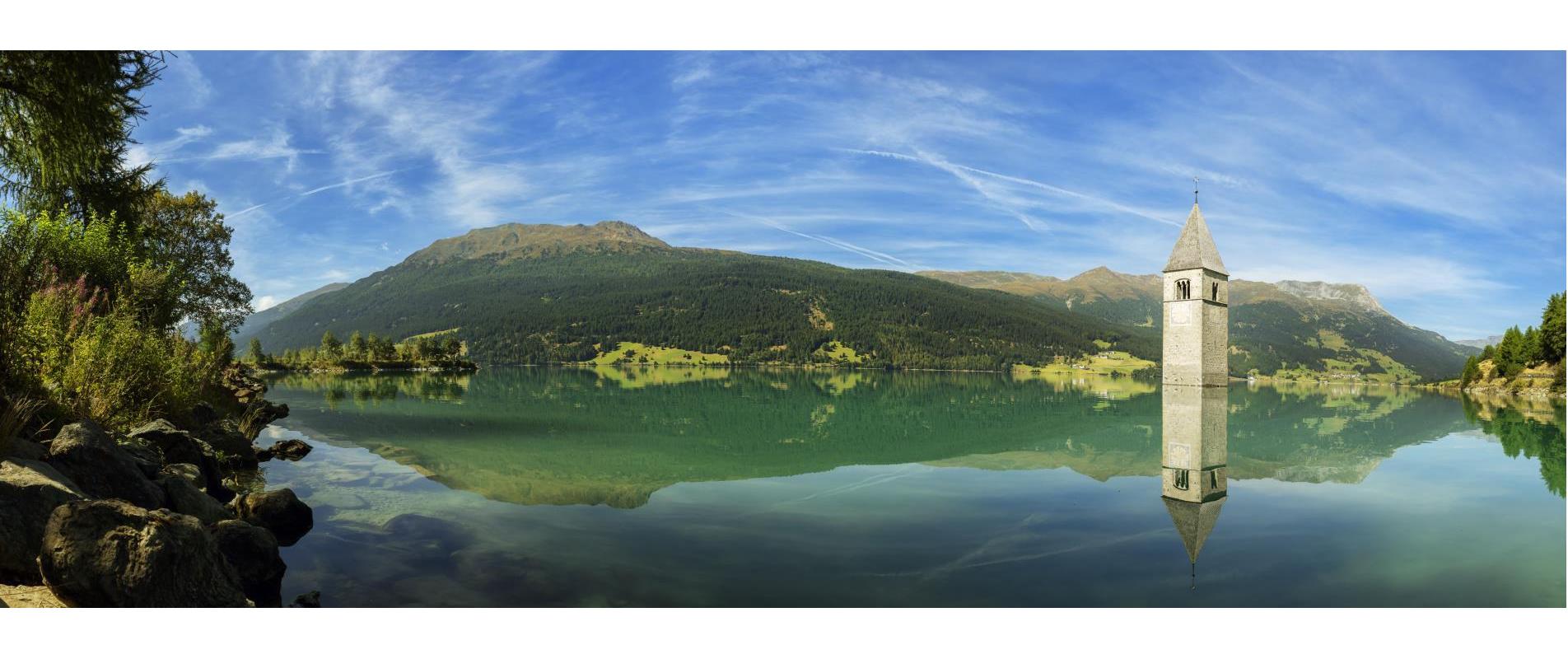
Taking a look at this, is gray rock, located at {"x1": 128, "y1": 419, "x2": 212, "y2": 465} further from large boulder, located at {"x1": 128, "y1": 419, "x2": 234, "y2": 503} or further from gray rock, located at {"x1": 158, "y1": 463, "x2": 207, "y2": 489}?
gray rock, located at {"x1": 158, "y1": 463, "x2": 207, "y2": 489}

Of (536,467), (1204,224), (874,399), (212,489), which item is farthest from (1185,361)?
(212,489)

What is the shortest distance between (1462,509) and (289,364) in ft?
342

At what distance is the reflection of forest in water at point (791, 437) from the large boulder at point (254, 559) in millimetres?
4466

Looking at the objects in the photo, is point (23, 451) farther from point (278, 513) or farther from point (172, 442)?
point (172, 442)

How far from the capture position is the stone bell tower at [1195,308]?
7688 centimetres

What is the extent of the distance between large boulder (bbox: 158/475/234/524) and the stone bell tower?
81592 millimetres

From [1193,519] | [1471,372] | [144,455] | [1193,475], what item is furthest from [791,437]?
[1471,372]

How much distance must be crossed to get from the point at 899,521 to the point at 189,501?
940cm

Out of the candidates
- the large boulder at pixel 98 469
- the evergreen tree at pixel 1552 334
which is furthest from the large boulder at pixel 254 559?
the evergreen tree at pixel 1552 334

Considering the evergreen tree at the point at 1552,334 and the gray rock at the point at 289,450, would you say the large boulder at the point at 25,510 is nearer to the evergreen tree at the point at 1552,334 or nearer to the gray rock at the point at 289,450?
the gray rock at the point at 289,450

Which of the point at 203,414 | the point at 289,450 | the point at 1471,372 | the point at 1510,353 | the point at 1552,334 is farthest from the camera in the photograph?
the point at 1471,372

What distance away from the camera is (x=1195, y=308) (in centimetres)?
7612
